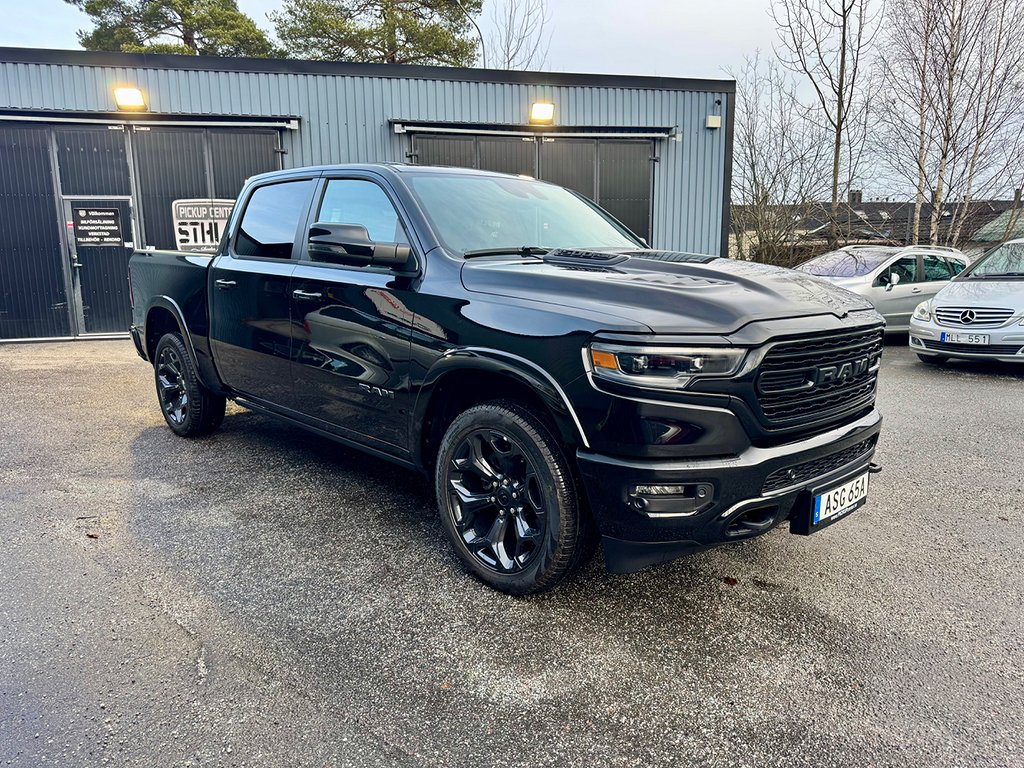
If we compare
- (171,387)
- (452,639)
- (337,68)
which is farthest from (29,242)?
(452,639)

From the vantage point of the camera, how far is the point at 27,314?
11422 mm

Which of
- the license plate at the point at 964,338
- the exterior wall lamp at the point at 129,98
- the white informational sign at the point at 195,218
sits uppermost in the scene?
the exterior wall lamp at the point at 129,98

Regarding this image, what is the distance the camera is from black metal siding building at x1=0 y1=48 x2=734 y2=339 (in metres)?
11.1

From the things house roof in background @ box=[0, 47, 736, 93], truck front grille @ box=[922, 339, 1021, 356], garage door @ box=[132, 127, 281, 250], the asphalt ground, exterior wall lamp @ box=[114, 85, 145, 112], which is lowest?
the asphalt ground

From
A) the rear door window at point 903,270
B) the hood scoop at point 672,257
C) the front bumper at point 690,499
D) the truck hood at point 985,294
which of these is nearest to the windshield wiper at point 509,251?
the hood scoop at point 672,257

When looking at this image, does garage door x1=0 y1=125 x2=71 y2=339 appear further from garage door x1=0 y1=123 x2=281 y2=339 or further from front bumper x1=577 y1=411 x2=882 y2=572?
front bumper x1=577 y1=411 x2=882 y2=572

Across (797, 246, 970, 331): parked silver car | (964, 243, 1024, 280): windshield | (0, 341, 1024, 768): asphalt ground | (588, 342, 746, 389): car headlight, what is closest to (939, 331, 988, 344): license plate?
(964, 243, 1024, 280): windshield

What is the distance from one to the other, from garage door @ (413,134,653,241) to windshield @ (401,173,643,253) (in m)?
8.82

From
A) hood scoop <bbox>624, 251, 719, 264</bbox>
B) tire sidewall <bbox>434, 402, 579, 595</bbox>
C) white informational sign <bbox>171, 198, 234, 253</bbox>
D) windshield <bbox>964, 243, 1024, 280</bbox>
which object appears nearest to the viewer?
tire sidewall <bbox>434, 402, 579, 595</bbox>

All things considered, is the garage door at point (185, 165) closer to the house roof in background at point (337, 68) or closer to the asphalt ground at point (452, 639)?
the house roof in background at point (337, 68)

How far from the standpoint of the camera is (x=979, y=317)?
8.23 metres

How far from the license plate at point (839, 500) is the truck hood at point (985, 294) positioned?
6743mm

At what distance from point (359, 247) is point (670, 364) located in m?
1.59

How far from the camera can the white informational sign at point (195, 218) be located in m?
11.7
